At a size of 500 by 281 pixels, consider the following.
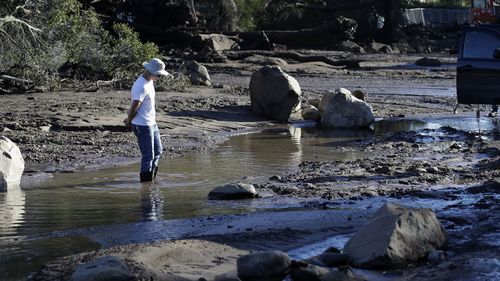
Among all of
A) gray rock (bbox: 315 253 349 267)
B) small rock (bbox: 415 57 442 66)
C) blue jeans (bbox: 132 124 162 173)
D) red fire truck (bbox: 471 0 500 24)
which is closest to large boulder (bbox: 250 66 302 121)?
blue jeans (bbox: 132 124 162 173)

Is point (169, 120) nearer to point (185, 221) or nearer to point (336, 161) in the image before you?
point (336, 161)

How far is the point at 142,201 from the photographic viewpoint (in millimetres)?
10523

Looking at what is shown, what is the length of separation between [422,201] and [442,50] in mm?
35474

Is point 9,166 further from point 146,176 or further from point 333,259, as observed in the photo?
point 333,259

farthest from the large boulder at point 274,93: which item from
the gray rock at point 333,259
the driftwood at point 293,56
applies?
the driftwood at point 293,56

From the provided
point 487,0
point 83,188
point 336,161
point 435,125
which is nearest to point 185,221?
point 83,188

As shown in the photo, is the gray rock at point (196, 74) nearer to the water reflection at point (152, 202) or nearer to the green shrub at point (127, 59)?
the green shrub at point (127, 59)

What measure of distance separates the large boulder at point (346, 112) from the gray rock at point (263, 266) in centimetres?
1192

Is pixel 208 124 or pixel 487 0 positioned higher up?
pixel 487 0

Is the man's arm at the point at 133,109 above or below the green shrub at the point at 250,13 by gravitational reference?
below

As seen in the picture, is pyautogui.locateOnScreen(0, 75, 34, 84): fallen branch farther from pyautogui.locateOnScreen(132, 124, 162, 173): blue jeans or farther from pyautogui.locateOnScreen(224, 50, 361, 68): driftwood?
pyautogui.locateOnScreen(224, 50, 361, 68): driftwood

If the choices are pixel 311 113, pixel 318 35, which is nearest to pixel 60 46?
pixel 311 113

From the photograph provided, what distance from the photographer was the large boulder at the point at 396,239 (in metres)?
7.23

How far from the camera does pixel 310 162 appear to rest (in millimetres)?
13766
